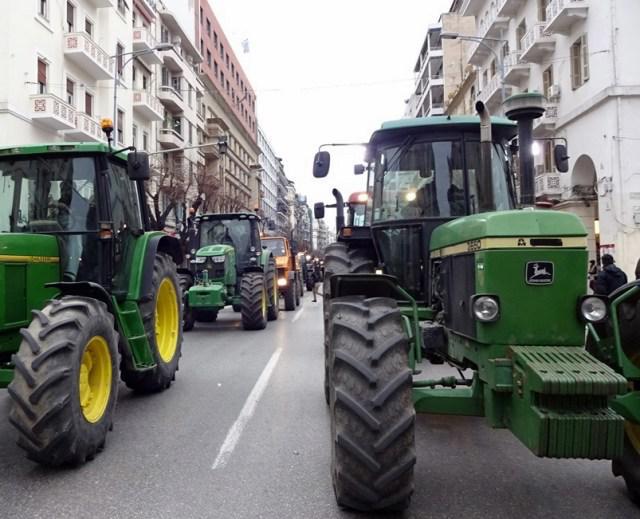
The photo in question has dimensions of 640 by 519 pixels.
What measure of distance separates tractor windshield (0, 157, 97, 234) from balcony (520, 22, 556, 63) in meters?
23.6

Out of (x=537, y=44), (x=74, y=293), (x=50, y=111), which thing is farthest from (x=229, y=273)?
(x=537, y=44)

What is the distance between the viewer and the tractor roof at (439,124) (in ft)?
16.2

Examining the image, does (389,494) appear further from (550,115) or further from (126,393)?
(550,115)

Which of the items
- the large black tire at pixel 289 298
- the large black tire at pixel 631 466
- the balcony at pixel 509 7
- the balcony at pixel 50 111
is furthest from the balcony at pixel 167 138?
the large black tire at pixel 631 466

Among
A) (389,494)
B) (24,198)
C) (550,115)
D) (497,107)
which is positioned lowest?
(389,494)

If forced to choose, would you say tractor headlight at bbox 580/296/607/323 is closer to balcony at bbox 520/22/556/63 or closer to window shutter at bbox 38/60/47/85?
window shutter at bbox 38/60/47/85

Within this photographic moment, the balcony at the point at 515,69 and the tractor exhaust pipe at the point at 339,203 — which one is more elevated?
the balcony at the point at 515,69

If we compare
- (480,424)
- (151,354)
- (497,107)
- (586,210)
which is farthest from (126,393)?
(497,107)

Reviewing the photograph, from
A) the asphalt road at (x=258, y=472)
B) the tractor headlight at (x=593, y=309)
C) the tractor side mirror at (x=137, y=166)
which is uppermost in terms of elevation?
the tractor side mirror at (x=137, y=166)

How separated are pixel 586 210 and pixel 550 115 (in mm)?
4556

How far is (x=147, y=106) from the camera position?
31.1 meters

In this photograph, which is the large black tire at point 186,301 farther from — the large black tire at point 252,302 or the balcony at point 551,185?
the balcony at point 551,185

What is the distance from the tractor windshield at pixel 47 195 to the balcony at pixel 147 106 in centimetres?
2755

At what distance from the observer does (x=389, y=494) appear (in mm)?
3064
